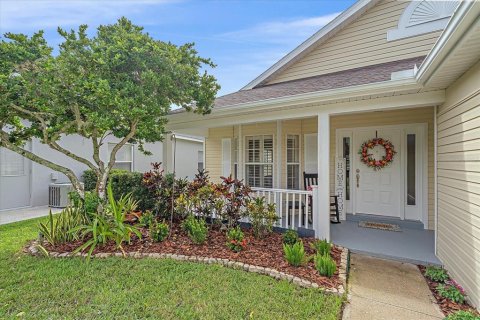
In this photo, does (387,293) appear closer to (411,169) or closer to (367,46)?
(411,169)

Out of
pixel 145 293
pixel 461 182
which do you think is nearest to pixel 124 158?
pixel 145 293

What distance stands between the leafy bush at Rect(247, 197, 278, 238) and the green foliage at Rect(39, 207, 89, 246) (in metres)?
3.11

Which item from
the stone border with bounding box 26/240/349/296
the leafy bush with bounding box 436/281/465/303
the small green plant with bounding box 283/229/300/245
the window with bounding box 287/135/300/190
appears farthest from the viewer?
the window with bounding box 287/135/300/190

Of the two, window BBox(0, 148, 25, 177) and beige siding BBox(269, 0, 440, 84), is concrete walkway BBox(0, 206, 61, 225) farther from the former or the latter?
beige siding BBox(269, 0, 440, 84)

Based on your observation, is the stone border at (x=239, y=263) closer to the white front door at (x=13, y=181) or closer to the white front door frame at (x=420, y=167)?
the white front door frame at (x=420, y=167)

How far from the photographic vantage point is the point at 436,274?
3.70 meters

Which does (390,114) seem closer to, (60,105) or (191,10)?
(191,10)

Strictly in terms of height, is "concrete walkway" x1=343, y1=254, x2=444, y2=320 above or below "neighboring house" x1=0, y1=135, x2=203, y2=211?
below

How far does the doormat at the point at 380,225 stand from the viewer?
5654mm

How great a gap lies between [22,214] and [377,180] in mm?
10225

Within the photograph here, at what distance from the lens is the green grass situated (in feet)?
9.26

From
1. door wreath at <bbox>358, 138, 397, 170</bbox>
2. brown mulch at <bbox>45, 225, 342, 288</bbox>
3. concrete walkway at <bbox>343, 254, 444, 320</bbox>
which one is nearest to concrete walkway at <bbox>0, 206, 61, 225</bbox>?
brown mulch at <bbox>45, 225, 342, 288</bbox>

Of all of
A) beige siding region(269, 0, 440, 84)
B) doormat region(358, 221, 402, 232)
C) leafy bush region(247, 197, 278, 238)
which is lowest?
doormat region(358, 221, 402, 232)

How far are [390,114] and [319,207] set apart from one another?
115 inches
